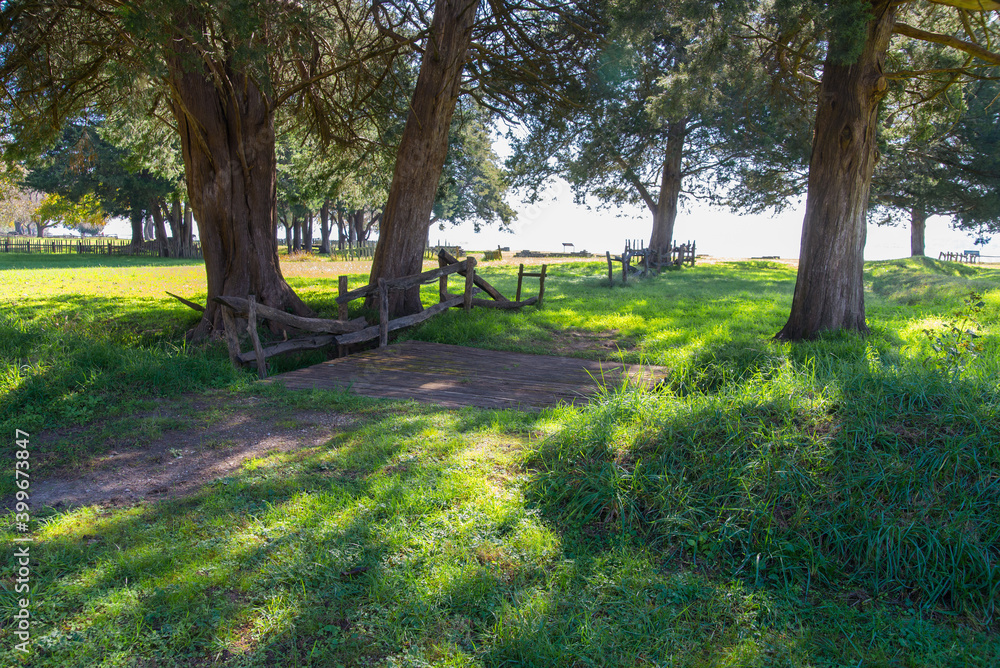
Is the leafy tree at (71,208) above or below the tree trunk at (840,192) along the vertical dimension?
above

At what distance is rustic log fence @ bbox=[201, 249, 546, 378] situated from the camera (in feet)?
25.8

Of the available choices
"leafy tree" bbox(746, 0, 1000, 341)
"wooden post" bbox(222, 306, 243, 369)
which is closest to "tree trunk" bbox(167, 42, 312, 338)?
"wooden post" bbox(222, 306, 243, 369)

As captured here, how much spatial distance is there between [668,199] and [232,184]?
23564mm

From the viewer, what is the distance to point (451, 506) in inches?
159

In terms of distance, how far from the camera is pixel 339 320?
9531 millimetres

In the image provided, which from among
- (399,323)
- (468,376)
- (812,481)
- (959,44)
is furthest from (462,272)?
(812,481)

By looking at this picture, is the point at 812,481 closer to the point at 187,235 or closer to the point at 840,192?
the point at 840,192

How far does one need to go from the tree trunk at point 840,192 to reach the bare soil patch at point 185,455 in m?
7.35

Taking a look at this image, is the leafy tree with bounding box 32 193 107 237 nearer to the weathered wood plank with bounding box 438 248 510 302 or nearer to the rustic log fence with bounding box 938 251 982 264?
the weathered wood plank with bounding box 438 248 510 302

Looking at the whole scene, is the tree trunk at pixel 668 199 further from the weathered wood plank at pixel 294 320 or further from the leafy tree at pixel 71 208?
the leafy tree at pixel 71 208

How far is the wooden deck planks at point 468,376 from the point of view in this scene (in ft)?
22.8

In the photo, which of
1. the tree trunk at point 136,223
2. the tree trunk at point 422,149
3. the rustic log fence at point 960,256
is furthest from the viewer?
the rustic log fence at point 960,256

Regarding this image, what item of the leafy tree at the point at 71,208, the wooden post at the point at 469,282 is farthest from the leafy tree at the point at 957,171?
the leafy tree at the point at 71,208

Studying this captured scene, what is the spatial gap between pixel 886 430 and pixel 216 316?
10052 mm
